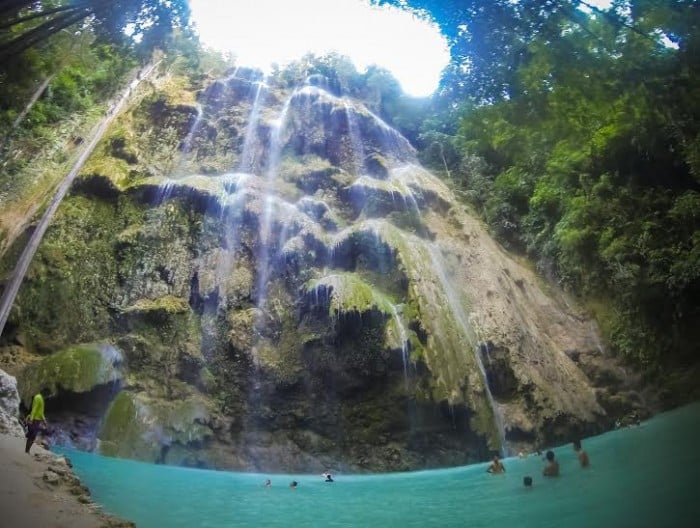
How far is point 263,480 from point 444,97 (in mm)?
11035

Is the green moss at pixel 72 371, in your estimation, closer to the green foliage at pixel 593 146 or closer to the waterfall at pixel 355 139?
the green foliage at pixel 593 146

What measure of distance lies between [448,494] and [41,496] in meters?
7.70

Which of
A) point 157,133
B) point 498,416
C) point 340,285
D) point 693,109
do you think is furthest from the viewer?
point 157,133

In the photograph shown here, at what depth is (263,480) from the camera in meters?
12.5

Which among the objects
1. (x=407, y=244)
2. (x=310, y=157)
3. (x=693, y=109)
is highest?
(x=310, y=157)

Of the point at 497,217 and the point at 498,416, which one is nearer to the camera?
the point at 498,416

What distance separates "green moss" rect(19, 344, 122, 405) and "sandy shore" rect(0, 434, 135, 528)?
4.73m

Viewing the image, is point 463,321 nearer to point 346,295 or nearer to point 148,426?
point 346,295

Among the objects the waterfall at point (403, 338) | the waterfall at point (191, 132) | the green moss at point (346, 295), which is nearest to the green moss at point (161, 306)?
the green moss at point (346, 295)

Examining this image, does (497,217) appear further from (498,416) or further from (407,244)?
(498,416)

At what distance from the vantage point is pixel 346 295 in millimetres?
14945

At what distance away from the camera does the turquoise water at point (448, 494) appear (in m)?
7.14

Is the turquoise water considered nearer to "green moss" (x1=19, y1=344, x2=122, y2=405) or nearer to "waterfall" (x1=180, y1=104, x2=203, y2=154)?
"green moss" (x1=19, y1=344, x2=122, y2=405)

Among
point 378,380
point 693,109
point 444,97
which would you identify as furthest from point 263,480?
point 693,109
